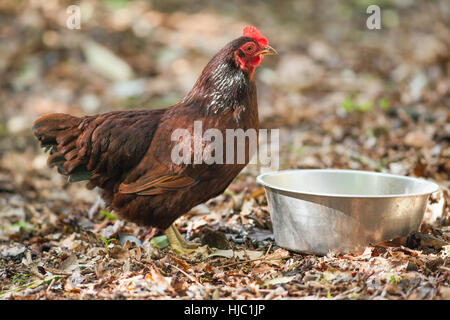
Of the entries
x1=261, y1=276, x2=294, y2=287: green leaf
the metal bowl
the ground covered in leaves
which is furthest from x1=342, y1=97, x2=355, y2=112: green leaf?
x1=261, y1=276, x2=294, y2=287: green leaf

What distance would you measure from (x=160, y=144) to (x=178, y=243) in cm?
72

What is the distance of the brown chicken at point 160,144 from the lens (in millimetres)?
3305

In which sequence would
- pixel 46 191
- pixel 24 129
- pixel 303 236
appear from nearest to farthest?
pixel 303 236, pixel 46 191, pixel 24 129

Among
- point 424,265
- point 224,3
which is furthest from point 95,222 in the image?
point 224,3

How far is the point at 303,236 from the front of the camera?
3.15 m

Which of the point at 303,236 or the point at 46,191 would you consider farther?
the point at 46,191

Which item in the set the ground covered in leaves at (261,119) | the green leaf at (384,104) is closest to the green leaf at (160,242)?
the ground covered in leaves at (261,119)

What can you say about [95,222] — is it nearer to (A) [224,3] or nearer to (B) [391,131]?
(B) [391,131]

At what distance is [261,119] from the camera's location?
673cm

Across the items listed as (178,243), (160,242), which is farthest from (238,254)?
(160,242)

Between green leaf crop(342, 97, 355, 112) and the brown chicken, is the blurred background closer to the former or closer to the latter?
green leaf crop(342, 97, 355, 112)

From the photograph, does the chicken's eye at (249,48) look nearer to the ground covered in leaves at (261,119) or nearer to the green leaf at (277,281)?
the ground covered in leaves at (261,119)

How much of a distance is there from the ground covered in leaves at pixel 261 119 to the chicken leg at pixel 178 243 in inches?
3.4
